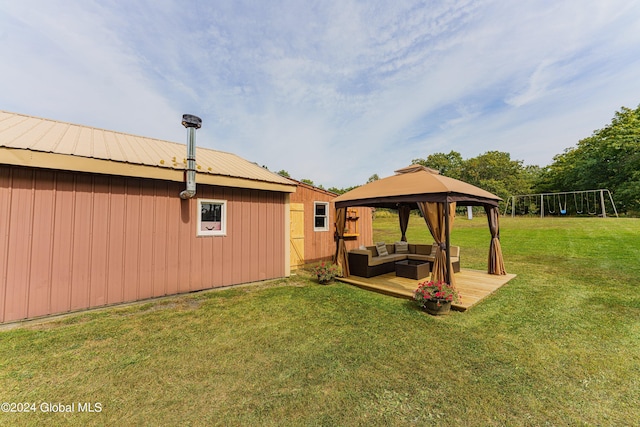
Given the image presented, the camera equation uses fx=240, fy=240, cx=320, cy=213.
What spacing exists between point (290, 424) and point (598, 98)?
50.9 ft

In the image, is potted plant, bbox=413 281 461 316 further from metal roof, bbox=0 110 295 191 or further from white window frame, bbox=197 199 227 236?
white window frame, bbox=197 199 227 236

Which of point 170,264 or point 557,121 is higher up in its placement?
point 557,121

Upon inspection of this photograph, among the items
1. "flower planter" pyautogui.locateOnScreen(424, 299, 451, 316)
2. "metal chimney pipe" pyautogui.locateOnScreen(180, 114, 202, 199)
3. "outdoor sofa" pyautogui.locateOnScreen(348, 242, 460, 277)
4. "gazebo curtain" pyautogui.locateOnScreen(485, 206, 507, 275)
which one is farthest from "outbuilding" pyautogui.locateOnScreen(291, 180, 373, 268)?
"gazebo curtain" pyautogui.locateOnScreen(485, 206, 507, 275)

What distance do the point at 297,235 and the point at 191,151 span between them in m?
4.44

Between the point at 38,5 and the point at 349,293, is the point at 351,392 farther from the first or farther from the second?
the point at 38,5

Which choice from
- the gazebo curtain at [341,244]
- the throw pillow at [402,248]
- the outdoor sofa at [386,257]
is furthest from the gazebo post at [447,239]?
the throw pillow at [402,248]

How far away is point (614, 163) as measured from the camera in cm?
2244

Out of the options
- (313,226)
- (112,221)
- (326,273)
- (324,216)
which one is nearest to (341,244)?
(326,273)

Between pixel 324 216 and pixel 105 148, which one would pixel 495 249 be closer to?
pixel 324 216

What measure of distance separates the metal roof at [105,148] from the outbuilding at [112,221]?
2 cm

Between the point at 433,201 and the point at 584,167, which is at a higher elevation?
the point at 584,167

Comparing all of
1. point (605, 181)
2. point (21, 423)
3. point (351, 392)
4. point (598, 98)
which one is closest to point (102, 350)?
point (21, 423)

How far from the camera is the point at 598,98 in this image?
32.4ft

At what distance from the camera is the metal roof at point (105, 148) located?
4023 mm
